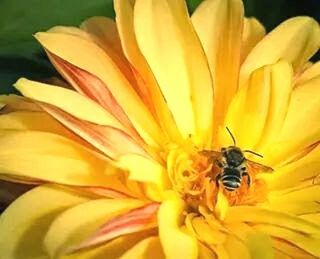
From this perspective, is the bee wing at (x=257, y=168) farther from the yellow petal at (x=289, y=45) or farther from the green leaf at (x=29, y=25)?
the green leaf at (x=29, y=25)

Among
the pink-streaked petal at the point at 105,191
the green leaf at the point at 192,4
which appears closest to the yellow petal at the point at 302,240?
the pink-streaked petal at the point at 105,191

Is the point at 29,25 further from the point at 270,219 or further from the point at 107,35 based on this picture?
the point at 270,219

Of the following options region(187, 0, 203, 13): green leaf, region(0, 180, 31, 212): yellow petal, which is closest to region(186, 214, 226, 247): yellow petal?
region(0, 180, 31, 212): yellow petal

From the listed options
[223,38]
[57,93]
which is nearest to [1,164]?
[57,93]

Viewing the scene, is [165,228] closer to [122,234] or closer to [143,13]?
[122,234]

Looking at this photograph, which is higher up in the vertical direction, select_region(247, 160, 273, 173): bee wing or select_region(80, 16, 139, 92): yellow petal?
select_region(80, 16, 139, 92): yellow petal

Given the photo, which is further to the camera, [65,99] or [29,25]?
[29,25]

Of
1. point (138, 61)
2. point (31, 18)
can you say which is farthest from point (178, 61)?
point (31, 18)

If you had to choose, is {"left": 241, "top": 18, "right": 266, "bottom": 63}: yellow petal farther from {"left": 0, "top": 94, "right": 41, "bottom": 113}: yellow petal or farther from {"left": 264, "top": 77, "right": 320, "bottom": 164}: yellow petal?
{"left": 0, "top": 94, "right": 41, "bottom": 113}: yellow petal
